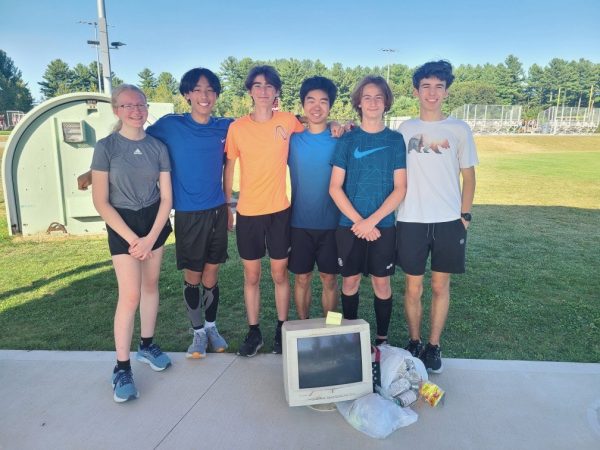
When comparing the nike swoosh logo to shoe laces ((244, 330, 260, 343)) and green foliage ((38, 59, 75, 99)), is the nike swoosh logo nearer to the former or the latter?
shoe laces ((244, 330, 260, 343))

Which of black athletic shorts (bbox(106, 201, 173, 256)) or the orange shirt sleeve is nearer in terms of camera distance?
black athletic shorts (bbox(106, 201, 173, 256))

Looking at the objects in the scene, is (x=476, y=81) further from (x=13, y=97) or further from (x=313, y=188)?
(x=313, y=188)

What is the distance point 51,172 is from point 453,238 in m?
6.75

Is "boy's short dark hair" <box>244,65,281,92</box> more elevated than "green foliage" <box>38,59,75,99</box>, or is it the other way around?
"green foliage" <box>38,59,75,99</box>

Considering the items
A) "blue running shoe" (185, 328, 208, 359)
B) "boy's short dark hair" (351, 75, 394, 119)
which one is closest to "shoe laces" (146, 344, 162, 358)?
"blue running shoe" (185, 328, 208, 359)

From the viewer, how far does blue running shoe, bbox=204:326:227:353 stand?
3518 millimetres

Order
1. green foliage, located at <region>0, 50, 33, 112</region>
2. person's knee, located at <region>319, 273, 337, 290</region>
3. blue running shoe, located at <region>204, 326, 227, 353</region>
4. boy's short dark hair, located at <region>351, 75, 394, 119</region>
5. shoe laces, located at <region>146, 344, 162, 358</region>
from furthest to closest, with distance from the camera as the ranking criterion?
green foliage, located at <region>0, 50, 33, 112</region>, blue running shoe, located at <region>204, 326, 227, 353</region>, person's knee, located at <region>319, 273, 337, 290</region>, shoe laces, located at <region>146, 344, 162, 358</region>, boy's short dark hair, located at <region>351, 75, 394, 119</region>

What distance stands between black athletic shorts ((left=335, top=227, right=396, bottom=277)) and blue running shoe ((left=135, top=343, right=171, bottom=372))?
1420 mm

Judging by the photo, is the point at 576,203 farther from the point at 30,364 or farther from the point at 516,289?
the point at 30,364

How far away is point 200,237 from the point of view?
331cm

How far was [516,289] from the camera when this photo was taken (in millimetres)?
4930

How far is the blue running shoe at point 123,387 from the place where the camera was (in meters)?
2.81

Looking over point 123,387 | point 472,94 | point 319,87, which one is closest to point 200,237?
point 123,387

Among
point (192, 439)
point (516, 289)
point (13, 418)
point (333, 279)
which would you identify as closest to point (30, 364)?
point (13, 418)
